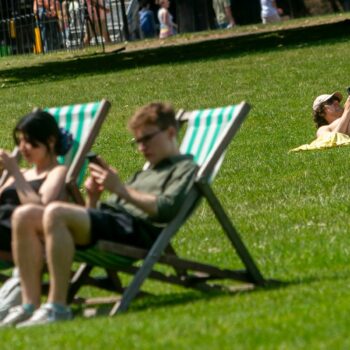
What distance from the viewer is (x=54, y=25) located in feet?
121

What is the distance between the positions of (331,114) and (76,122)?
6063 millimetres

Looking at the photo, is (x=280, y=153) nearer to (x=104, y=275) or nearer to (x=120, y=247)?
(x=104, y=275)

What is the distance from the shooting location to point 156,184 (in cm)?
804

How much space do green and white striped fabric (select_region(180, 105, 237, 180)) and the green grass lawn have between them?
0.77m

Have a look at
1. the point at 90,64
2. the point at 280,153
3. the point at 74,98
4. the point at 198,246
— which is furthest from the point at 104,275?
the point at 90,64

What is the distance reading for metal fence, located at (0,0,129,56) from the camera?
118 ft

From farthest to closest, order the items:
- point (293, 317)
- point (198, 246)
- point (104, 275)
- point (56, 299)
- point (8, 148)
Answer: point (8, 148)
point (198, 246)
point (104, 275)
point (56, 299)
point (293, 317)

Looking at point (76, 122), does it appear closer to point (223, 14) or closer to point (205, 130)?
point (205, 130)

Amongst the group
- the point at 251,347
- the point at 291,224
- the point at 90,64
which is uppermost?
the point at 251,347

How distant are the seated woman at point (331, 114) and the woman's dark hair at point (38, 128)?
631 cm

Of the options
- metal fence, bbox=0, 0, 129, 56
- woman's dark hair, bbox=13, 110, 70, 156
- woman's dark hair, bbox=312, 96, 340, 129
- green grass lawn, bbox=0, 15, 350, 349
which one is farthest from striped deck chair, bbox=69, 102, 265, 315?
metal fence, bbox=0, 0, 129, 56

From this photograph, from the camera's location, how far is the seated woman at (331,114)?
47.5 ft

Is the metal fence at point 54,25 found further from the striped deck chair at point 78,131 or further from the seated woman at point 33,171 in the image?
the seated woman at point 33,171

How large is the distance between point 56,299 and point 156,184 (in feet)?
2.84
